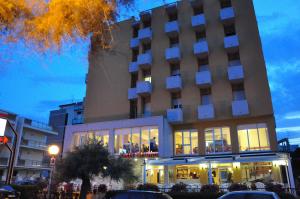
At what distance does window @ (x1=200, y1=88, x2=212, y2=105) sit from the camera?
26594 millimetres

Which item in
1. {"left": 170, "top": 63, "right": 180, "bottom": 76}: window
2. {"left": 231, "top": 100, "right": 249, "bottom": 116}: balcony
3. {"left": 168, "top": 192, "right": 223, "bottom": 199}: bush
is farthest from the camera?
{"left": 170, "top": 63, "right": 180, "bottom": 76}: window

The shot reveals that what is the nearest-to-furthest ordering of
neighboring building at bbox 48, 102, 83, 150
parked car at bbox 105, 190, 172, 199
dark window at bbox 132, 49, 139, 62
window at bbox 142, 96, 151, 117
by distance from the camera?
parked car at bbox 105, 190, 172, 199
window at bbox 142, 96, 151, 117
dark window at bbox 132, 49, 139, 62
neighboring building at bbox 48, 102, 83, 150

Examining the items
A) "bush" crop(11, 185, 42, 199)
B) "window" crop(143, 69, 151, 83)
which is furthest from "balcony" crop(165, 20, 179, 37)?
"bush" crop(11, 185, 42, 199)

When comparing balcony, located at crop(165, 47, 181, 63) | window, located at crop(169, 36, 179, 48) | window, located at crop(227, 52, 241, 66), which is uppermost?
window, located at crop(169, 36, 179, 48)

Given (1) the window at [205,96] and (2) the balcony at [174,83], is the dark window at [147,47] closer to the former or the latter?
(2) the balcony at [174,83]

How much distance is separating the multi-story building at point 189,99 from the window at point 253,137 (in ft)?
0.27

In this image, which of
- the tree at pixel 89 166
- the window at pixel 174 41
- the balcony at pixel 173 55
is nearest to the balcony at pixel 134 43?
the window at pixel 174 41

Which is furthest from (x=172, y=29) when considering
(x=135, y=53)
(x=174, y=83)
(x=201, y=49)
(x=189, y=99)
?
(x=189, y=99)

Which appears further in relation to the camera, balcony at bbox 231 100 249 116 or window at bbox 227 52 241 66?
window at bbox 227 52 241 66

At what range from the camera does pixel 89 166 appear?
54.3ft

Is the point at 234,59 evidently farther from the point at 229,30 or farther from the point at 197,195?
the point at 197,195

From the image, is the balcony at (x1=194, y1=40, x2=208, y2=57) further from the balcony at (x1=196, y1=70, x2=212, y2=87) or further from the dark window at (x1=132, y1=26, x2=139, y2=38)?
the dark window at (x1=132, y1=26, x2=139, y2=38)

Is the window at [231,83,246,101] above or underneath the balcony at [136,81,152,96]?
underneath

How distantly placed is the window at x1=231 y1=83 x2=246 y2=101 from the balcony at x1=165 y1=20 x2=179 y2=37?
29.0 feet
